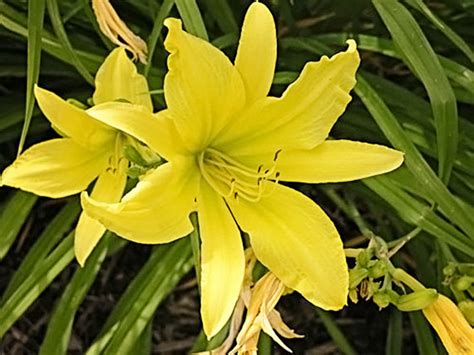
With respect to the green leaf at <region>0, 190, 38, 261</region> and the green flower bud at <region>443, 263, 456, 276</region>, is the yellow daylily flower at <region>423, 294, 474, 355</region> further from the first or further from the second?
the green leaf at <region>0, 190, 38, 261</region>

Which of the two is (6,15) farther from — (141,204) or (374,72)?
(374,72)

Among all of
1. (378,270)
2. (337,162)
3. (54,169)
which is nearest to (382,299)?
(378,270)

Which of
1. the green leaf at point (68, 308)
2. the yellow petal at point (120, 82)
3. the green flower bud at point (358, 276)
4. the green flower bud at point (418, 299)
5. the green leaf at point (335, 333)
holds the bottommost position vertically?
the green leaf at point (335, 333)

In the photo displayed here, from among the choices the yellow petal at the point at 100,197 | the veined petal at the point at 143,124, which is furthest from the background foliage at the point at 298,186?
the veined petal at the point at 143,124

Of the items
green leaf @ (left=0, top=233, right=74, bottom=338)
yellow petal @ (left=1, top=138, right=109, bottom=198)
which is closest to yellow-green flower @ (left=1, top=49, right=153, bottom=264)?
yellow petal @ (left=1, top=138, right=109, bottom=198)

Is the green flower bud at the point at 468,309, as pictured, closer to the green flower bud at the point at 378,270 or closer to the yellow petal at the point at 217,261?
the green flower bud at the point at 378,270

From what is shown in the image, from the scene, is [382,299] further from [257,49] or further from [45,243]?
[45,243]

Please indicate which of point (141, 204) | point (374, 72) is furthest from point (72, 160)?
point (374, 72)
